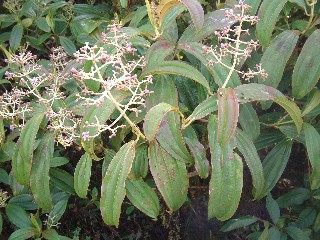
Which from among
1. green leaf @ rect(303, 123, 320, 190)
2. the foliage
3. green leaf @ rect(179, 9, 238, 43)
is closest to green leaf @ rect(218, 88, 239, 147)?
the foliage

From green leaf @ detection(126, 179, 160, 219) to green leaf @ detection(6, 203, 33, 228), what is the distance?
522 millimetres

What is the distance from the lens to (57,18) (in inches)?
78.7

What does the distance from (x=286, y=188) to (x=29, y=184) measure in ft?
4.46

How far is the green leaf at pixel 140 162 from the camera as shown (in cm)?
132

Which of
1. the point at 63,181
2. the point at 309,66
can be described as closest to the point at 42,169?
the point at 63,181

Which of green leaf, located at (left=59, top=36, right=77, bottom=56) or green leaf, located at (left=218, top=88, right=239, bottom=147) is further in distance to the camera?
green leaf, located at (left=59, top=36, right=77, bottom=56)

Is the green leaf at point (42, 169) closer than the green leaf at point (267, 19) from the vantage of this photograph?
No

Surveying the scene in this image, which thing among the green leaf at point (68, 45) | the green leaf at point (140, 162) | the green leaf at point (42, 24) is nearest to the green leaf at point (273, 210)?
the green leaf at point (140, 162)

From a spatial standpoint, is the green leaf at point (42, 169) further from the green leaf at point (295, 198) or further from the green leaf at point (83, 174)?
the green leaf at point (295, 198)

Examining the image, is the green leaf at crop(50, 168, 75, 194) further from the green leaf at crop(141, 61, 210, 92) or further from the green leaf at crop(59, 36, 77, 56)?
the green leaf at crop(141, 61, 210, 92)

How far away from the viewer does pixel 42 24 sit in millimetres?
1930

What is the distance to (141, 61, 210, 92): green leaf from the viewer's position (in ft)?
3.89

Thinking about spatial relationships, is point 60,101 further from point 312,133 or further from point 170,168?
point 312,133

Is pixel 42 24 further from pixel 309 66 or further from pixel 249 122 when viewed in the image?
pixel 309 66
